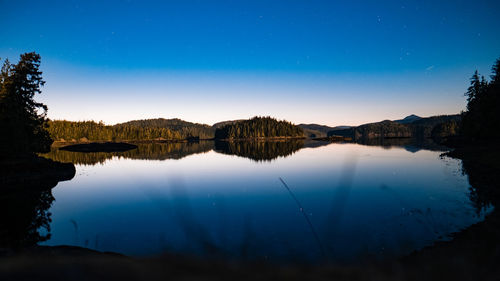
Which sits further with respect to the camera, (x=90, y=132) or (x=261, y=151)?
(x=90, y=132)

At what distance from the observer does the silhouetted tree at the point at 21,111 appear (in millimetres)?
31328

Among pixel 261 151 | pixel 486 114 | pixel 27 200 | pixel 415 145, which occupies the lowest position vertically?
pixel 27 200

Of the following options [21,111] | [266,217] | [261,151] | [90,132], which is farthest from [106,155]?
[90,132]

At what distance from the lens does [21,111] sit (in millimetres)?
34219

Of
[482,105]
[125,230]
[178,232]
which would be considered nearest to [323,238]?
[178,232]

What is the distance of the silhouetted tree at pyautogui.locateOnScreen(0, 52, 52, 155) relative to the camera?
31328 millimetres

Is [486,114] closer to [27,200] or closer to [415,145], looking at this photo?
[415,145]

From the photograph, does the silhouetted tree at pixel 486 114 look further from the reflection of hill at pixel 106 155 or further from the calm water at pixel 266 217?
the reflection of hill at pixel 106 155

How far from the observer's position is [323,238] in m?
10.7

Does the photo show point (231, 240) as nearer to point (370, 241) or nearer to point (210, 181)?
point (370, 241)

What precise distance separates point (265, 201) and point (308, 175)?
42.2 ft

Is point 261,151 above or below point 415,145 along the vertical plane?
below

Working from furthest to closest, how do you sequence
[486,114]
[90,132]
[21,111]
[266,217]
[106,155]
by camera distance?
[90,132], [106,155], [486,114], [21,111], [266,217]

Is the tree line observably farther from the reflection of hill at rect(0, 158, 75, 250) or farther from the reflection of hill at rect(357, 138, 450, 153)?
the reflection of hill at rect(357, 138, 450, 153)
